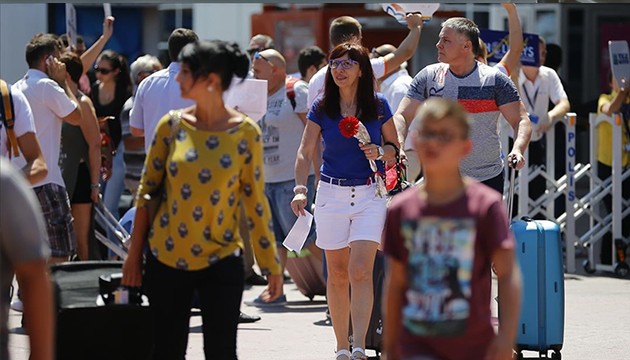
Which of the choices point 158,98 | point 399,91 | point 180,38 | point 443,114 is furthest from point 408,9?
point 443,114

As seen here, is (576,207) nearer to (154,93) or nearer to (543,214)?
(543,214)

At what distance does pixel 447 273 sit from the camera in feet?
14.3

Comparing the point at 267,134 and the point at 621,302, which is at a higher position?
the point at 267,134

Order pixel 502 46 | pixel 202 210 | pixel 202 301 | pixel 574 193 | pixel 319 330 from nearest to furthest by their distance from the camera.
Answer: pixel 202 210
pixel 202 301
pixel 319 330
pixel 502 46
pixel 574 193

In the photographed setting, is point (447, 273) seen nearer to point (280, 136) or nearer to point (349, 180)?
point (349, 180)

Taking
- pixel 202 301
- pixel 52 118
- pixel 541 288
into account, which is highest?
pixel 52 118

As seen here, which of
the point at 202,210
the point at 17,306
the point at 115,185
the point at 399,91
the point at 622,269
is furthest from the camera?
the point at 622,269

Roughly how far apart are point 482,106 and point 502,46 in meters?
4.62

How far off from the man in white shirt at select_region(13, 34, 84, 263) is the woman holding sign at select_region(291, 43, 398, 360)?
157 cm

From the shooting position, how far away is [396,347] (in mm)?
4410

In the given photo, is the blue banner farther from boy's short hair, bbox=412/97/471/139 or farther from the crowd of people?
boy's short hair, bbox=412/97/471/139

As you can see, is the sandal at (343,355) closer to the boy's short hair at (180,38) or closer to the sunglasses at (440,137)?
the boy's short hair at (180,38)

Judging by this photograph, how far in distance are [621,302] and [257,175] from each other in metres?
5.76

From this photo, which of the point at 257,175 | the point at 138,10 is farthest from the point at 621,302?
the point at 138,10
